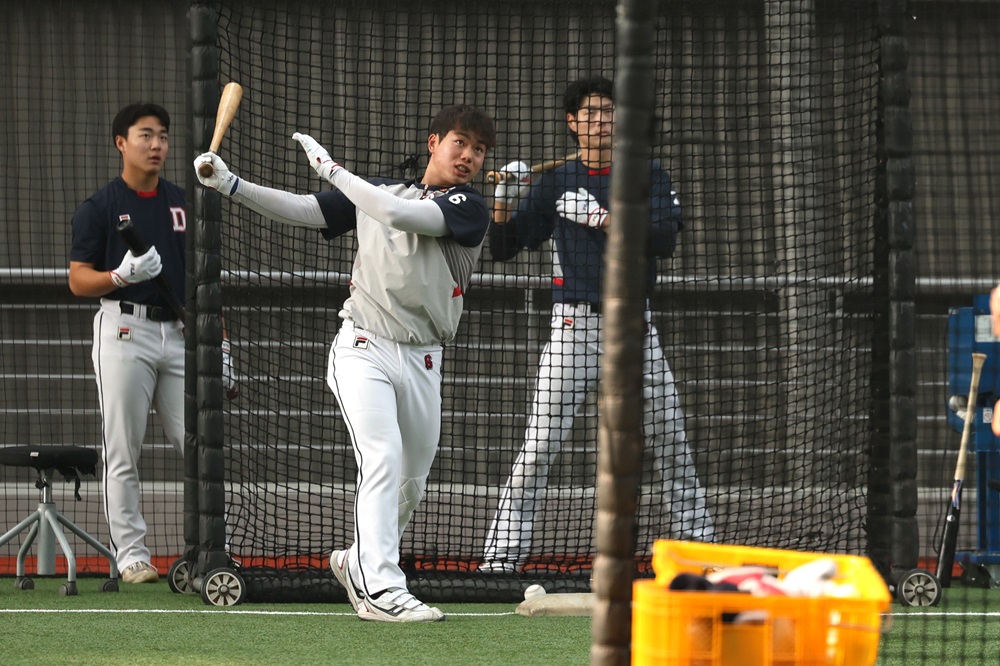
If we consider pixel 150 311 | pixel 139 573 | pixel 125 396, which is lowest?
pixel 139 573

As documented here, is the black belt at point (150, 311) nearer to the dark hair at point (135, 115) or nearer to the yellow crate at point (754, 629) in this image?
the dark hair at point (135, 115)

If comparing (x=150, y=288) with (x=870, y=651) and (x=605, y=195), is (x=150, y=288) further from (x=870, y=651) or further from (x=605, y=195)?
(x=870, y=651)

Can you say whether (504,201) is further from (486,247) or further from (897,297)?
(486,247)

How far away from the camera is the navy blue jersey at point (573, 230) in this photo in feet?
20.3

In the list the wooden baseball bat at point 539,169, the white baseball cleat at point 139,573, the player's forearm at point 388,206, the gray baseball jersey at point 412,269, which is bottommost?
the white baseball cleat at point 139,573

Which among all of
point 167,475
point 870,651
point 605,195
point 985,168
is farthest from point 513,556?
point 985,168

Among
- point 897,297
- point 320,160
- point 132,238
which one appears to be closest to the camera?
point 320,160

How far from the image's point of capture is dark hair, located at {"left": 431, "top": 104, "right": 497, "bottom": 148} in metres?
5.14

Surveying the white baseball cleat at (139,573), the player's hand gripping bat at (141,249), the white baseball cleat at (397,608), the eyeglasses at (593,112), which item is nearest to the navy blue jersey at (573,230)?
the eyeglasses at (593,112)

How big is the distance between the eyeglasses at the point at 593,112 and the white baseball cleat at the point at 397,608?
2372 mm

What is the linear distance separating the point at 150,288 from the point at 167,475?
259cm

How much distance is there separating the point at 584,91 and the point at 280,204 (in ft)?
5.72

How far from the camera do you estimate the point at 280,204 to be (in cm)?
516

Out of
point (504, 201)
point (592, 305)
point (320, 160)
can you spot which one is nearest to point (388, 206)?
point (320, 160)
